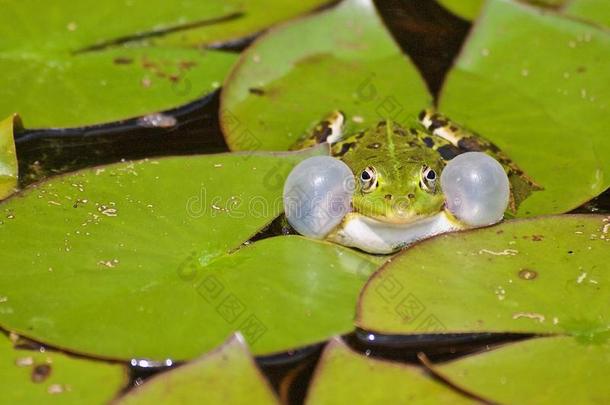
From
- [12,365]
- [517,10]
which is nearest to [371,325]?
[12,365]

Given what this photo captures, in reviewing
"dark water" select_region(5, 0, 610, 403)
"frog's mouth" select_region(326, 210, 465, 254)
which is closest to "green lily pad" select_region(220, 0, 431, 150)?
"dark water" select_region(5, 0, 610, 403)

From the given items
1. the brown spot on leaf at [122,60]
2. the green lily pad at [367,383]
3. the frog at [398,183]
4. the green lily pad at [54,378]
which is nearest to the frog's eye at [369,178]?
the frog at [398,183]

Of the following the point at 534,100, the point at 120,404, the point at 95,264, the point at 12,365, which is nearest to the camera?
the point at 120,404

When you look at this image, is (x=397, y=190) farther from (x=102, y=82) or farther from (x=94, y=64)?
(x=94, y=64)

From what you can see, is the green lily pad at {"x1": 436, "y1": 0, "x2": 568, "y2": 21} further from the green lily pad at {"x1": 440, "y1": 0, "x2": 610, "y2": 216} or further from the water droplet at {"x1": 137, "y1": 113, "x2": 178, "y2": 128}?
the water droplet at {"x1": 137, "y1": 113, "x2": 178, "y2": 128}

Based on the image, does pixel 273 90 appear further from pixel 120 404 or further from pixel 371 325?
pixel 120 404

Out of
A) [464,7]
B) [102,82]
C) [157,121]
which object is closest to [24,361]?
[157,121]

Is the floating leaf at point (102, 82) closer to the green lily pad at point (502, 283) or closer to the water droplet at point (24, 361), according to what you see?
the water droplet at point (24, 361)
